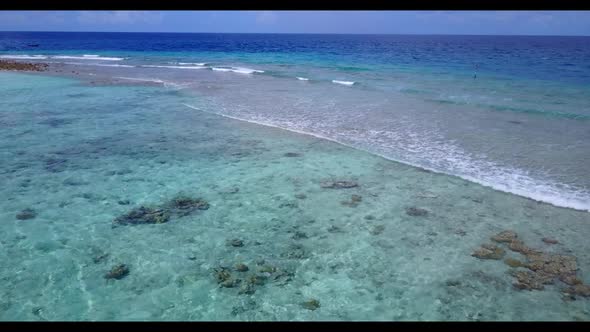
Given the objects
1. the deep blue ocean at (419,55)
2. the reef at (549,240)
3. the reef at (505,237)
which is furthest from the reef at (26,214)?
the deep blue ocean at (419,55)

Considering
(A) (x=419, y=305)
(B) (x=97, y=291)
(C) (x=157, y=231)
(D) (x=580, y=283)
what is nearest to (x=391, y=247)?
(A) (x=419, y=305)

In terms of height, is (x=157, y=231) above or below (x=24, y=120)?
below

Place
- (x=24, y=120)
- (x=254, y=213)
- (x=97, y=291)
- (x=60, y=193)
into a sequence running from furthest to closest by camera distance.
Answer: (x=24, y=120) → (x=60, y=193) → (x=254, y=213) → (x=97, y=291)


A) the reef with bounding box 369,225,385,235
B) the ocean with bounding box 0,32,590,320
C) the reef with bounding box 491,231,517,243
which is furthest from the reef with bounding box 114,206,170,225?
the reef with bounding box 491,231,517,243
